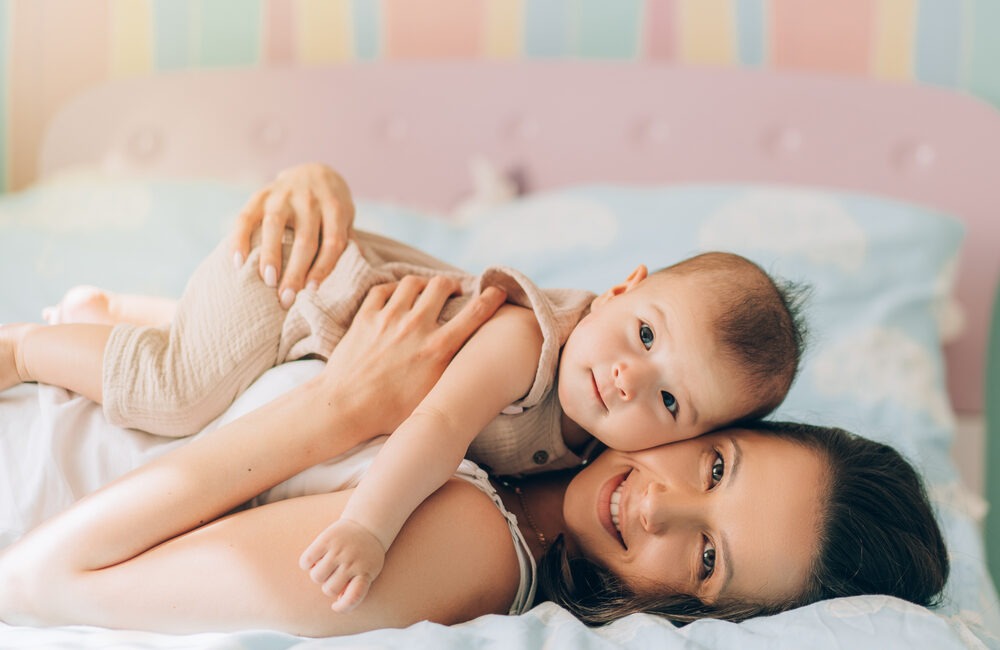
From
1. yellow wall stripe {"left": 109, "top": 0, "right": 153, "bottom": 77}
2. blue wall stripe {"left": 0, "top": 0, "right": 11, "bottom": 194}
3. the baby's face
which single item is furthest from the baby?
blue wall stripe {"left": 0, "top": 0, "right": 11, "bottom": 194}

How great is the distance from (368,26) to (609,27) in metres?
0.64

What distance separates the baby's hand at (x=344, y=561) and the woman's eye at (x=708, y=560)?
1.29 ft

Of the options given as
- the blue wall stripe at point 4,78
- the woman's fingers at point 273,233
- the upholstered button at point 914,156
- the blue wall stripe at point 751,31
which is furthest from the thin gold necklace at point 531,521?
the blue wall stripe at point 4,78

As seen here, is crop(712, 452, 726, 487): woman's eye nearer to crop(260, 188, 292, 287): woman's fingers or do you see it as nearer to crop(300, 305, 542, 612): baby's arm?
crop(300, 305, 542, 612): baby's arm

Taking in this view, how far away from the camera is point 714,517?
3.52 ft

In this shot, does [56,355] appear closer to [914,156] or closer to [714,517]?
[714,517]

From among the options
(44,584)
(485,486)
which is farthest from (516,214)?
(44,584)

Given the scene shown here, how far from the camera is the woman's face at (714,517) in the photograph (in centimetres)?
105

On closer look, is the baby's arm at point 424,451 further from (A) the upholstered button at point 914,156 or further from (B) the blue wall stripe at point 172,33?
(B) the blue wall stripe at point 172,33

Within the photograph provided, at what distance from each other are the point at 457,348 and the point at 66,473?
0.52m

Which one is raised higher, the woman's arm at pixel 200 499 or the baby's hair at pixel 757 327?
the baby's hair at pixel 757 327

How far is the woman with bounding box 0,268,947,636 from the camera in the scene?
3.20ft

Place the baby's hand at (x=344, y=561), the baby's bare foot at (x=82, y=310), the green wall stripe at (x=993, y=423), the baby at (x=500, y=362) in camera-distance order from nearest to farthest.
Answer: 1. the baby's hand at (x=344, y=561)
2. the baby at (x=500, y=362)
3. the baby's bare foot at (x=82, y=310)
4. the green wall stripe at (x=993, y=423)

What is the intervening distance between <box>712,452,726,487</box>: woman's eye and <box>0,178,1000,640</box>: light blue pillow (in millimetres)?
502
